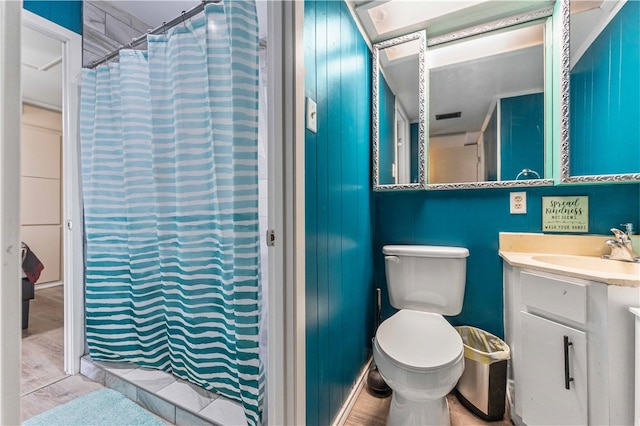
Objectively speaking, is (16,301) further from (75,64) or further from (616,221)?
(616,221)

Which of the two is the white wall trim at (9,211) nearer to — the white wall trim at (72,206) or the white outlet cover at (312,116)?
the white outlet cover at (312,116)

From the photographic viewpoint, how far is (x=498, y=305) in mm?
1575

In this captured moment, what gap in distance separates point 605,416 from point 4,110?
1825 mm

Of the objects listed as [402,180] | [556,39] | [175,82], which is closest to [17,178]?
[175,82]

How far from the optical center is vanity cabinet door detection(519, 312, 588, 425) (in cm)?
103

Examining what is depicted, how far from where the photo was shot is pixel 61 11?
1559mm

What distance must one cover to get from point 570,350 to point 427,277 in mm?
635

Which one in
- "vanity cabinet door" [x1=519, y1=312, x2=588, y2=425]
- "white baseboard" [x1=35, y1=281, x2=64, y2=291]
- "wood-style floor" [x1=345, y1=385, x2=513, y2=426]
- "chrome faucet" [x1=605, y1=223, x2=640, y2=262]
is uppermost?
"chrome faucet" [x1=605, y1=223, x2=640, y2=262]

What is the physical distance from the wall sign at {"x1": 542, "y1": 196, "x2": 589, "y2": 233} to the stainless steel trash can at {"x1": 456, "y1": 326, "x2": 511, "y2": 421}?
690 mm

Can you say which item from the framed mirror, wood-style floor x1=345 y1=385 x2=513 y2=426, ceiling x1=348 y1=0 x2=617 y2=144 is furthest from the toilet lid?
ceiling x1=348 y1=0 x2=617 y2=144

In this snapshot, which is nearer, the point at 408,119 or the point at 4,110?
the point at 4,110

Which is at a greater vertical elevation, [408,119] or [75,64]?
[75,64]

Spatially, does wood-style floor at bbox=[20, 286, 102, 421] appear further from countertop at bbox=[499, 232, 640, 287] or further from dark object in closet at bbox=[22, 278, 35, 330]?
countertop at bbox=[499, 232, 640, 287]

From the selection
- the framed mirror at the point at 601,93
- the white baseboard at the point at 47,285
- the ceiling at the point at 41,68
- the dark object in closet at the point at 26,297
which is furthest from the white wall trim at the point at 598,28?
the white baseboard at the point at 47,285
